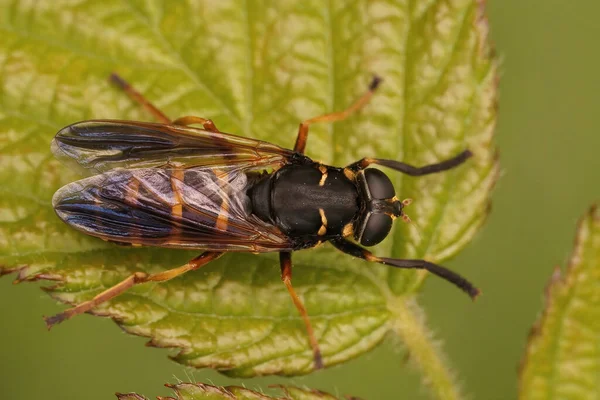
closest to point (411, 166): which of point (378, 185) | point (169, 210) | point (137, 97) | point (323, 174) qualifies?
point (378, 185)

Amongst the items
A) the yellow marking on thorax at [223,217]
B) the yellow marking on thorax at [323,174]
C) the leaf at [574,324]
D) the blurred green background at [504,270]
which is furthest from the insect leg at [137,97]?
the blurred green background at [504,270]

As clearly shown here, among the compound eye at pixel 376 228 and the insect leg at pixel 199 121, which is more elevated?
the insect leg at pixel 199 121

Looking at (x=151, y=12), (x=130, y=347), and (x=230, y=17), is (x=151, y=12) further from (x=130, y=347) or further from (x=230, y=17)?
(x=130, y=347)

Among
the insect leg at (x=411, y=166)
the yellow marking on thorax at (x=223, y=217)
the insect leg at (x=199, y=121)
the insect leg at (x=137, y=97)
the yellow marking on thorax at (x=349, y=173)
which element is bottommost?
the yellow marking on thorax at (x=223, y=217)

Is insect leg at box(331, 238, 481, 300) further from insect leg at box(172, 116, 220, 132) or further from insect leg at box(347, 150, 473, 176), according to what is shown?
insect leg at box(172, 116, 220, 132)

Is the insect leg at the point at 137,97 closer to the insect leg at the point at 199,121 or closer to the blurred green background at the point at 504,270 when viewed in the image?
the insect leg at the point at 199,121

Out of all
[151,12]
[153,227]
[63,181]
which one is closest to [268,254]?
[153,227]
